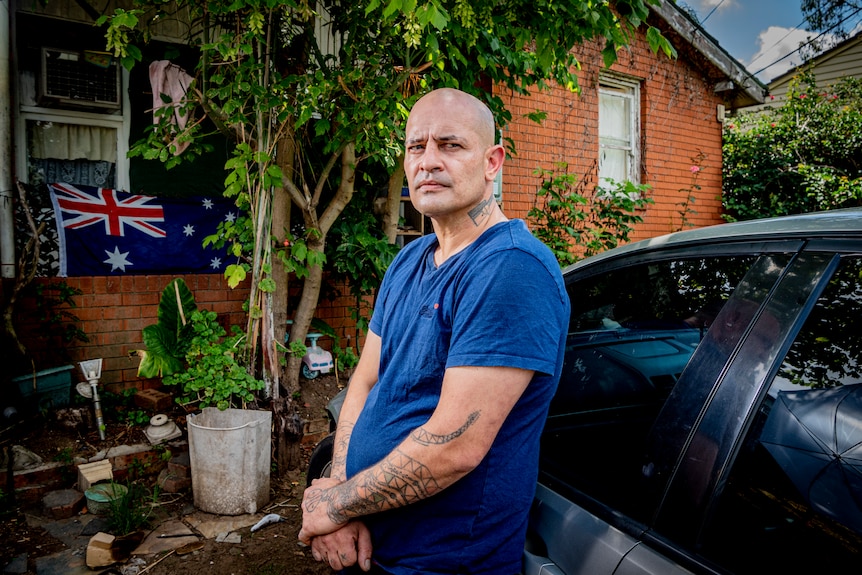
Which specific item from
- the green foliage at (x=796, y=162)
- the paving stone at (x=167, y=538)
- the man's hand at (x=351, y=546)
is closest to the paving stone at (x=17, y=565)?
the paving stone at (x=167, y=538)

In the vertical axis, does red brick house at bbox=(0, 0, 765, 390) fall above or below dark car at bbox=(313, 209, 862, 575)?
above

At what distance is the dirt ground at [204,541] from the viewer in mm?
3285

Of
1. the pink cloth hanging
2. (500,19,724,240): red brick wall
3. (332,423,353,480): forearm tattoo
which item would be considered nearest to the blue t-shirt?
(332,423,353,480): forearm tattoo

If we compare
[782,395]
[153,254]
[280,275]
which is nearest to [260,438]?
[280,275]

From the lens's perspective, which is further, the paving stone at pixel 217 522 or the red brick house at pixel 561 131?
Answer: the red brick house at pixel 561 131

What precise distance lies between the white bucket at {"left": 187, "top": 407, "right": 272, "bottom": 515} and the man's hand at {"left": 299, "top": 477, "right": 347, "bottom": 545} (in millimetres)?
2273

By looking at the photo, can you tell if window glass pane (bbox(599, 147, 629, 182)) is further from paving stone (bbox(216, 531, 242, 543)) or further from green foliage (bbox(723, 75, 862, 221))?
paving stone (bbox(216, 531, 242, 543))

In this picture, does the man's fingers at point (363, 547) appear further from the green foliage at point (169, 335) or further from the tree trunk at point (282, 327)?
the green foliage at point (169, 335)

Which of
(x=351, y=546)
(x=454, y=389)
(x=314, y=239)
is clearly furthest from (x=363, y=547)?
(x=314, y=239)

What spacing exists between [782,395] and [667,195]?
8039 millimetres

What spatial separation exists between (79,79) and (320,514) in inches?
199

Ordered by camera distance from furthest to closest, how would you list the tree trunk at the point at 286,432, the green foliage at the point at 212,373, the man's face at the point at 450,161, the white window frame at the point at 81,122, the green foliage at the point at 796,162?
1. the green foliage at the point at 796,162
2. the white window frame at the point at 81,122
3. the tree trunk at the point at 286,432
4. the green foliage at the point at 212,373
5. the man's face at the point at 450,161

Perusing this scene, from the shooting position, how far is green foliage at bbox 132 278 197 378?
4.25 meters

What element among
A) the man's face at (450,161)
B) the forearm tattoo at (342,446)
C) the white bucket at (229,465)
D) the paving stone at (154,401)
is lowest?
the white bucket at (229,465)
